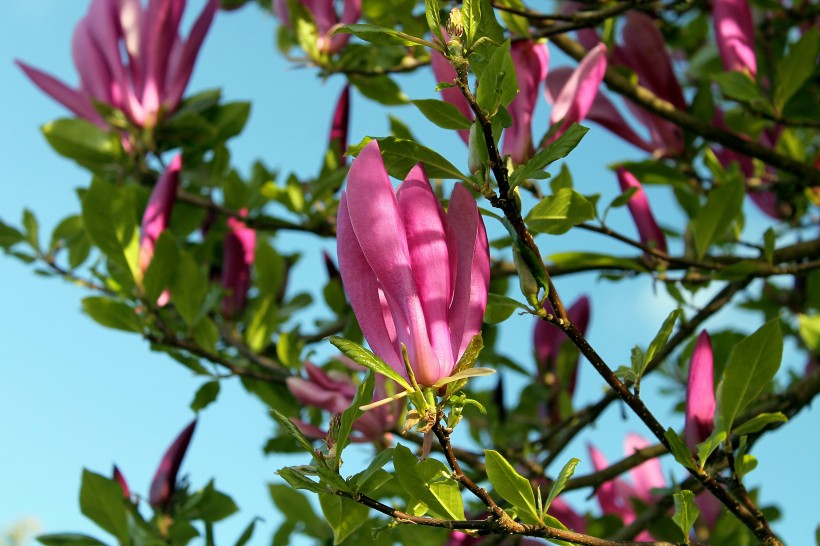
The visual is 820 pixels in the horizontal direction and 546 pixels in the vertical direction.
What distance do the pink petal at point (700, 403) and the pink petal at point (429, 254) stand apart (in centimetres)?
42

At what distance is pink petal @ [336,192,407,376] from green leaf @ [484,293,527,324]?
0.14 meters

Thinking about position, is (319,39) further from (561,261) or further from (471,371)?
(471,371)

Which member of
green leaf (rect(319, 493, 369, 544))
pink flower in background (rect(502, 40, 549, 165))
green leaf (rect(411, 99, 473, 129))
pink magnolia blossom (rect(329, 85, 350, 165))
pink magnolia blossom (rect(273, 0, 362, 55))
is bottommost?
green leaf (rect(319, 493, 369, 544))

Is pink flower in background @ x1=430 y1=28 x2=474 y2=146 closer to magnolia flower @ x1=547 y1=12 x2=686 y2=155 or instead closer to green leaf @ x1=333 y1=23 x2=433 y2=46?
green leaf @ x1=333 y1=23 x2=433 y2=46

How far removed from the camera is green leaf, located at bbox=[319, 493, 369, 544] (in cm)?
90

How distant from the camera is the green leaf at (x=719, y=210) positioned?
1.56 m

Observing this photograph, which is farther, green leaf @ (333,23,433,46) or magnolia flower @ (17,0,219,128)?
magnolia flower @ (17,0,219,128)

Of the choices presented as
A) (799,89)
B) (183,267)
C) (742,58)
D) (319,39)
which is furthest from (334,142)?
(799,89)

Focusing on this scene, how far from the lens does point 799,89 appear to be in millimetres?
1746

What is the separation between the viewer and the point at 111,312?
1652 millimetres

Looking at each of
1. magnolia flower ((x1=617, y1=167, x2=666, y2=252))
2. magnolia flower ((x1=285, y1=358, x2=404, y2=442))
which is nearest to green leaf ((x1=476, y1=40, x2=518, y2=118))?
magnolia flower ((x1=285, y1=358, x2=404, y2=442))

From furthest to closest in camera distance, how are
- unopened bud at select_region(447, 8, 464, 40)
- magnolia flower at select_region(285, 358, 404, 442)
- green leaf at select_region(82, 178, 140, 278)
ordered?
green leaf at select_region(82, 178, 140, 278)
magnolia flower at select_region(285, 358, 404, 442)
unopened bud at select_region(447, 8, 464, 40)

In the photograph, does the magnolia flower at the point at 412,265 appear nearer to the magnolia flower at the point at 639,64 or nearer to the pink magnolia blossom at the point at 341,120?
the magnolia flower at the point at 639,64

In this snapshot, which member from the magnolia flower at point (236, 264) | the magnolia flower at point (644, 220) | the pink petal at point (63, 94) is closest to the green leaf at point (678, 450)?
the magnolia flower at point (644, 220)
